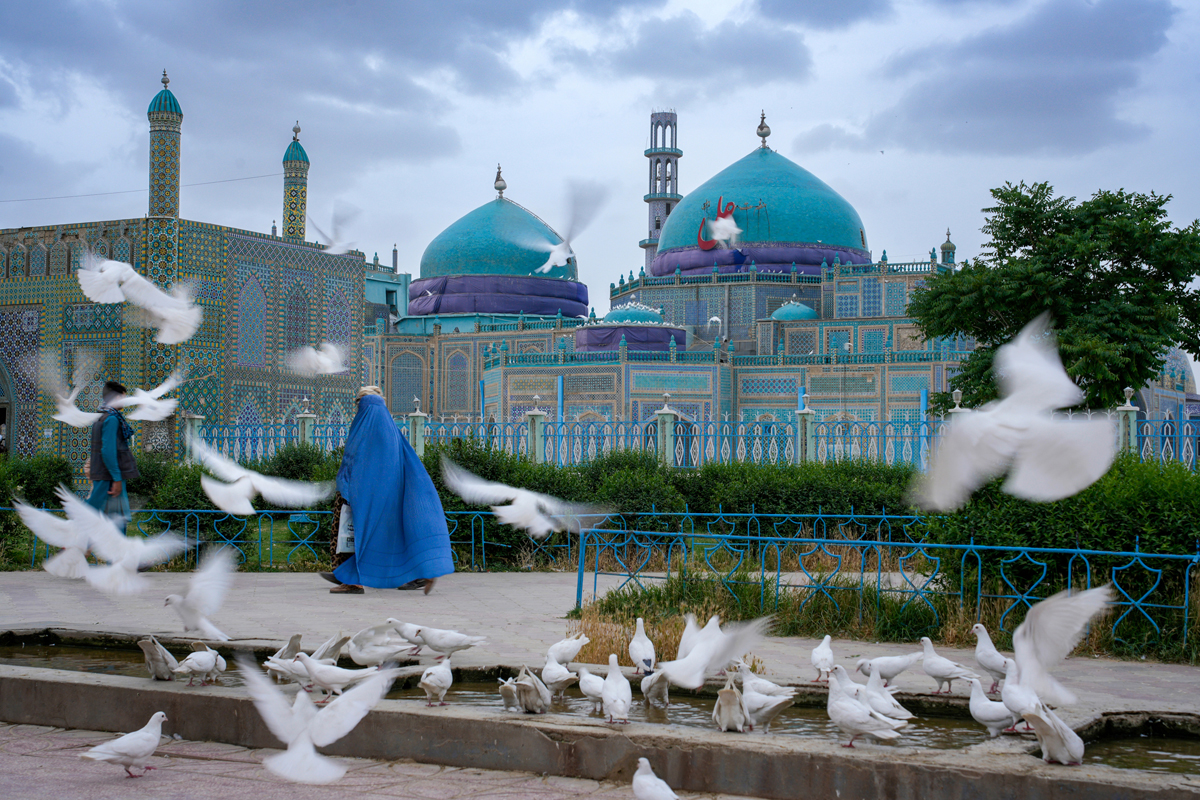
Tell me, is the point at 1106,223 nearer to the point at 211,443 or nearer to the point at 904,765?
the point at 211,443

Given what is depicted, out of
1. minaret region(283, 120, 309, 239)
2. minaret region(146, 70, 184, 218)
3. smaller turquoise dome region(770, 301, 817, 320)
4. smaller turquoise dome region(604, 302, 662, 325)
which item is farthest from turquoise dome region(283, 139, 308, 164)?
smaller turquoise dome region(770, 301, 817, 320)

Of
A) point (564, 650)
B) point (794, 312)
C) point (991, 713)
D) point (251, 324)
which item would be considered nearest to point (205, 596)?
point (564, 650)

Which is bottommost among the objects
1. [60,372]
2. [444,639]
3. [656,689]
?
[656,689]

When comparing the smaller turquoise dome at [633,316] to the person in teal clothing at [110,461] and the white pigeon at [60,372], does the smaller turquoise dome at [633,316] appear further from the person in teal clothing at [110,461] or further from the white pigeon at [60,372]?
the person in teal clothing at [110,461]

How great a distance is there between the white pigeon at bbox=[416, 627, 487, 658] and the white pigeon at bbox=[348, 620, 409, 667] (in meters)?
0.09

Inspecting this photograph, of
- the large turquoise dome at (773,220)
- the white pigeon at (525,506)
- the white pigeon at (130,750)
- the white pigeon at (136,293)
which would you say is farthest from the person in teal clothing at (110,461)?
the large turquoise dome at (773,220)

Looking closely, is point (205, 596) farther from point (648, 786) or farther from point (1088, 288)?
point (1088, 288)

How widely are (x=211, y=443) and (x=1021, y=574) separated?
384 inches

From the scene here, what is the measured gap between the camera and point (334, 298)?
17859mm

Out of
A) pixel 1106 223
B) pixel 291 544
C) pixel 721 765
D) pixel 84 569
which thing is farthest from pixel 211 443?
pixel 1106 223

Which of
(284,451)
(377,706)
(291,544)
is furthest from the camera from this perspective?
(284,451)

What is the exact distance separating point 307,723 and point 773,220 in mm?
29410

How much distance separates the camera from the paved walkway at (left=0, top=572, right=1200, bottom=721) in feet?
13.6

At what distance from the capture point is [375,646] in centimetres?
406
